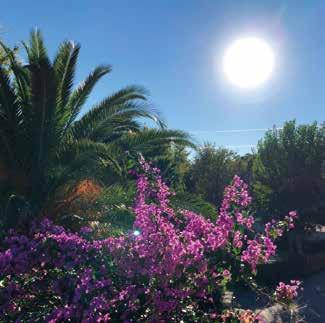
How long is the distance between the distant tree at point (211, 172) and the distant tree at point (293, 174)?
3731 millimetres

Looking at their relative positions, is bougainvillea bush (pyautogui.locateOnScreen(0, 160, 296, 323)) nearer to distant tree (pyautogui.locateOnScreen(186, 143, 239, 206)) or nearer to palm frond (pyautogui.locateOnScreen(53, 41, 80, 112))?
palm frond (pyautogui.locateOnScreen(53, 41, 80, 112))

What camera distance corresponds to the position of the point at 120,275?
349 centimetres

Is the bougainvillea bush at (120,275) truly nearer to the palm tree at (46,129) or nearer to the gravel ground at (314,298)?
the palm tree at (46,129)

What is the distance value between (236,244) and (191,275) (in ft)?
2.41

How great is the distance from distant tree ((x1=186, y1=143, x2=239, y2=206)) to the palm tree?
13156mm

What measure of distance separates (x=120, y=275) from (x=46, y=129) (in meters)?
3.80

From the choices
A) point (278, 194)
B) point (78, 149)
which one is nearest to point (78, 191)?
point (78, 149)

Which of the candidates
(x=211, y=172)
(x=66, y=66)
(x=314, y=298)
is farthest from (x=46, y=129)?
(x=211, y=172)

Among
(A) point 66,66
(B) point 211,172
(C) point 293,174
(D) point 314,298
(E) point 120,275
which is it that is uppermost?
(B) point 211,172

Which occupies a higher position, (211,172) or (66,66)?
(211,172)

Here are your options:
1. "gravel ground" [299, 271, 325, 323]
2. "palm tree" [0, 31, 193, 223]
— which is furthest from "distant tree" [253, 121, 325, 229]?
"palm tree" [0, 31, 193, 223]

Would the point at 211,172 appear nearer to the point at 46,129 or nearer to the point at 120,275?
the point at 46,129

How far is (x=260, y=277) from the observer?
504 inches

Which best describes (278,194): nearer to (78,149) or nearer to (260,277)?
(260,277)
